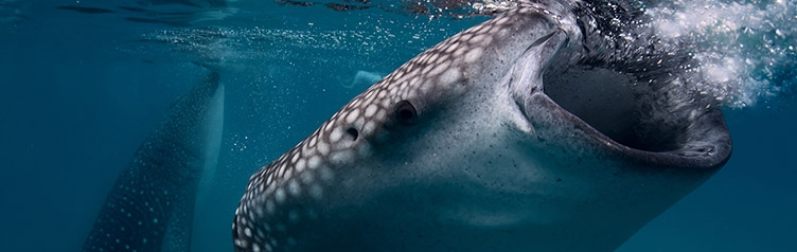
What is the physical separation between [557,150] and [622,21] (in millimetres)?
1321

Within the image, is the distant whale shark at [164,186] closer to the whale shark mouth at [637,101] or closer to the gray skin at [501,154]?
the gray skin at [501,154]

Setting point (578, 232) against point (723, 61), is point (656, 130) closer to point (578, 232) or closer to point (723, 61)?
point (578, 232)

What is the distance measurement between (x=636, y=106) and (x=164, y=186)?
375 inches

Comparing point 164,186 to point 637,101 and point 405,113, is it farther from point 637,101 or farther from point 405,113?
point 637,101

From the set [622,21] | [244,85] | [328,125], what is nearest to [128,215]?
[328,125]

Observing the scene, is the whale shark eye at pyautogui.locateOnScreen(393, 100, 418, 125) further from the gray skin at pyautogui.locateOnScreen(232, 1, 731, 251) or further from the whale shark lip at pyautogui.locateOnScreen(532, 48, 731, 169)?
the whale shark lip at pyautogui.locateOnScreen(532, 48, 731, 169)

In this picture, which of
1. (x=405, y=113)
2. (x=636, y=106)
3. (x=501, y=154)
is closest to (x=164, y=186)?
(x=405, y=113)

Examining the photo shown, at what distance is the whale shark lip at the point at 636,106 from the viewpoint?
2096 mm

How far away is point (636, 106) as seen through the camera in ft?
7.89

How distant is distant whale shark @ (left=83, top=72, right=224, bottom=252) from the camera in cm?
864

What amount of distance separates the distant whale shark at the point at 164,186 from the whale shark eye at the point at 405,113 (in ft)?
26.2

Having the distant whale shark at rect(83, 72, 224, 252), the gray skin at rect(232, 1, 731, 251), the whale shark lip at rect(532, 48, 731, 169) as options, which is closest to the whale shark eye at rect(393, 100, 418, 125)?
the gray skin at rect(232, 1, 731, 251)

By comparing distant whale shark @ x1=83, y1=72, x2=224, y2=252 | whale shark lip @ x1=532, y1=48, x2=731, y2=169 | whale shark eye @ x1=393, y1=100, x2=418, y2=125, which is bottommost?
distant whale shark @ x1=83, y1=72, x2=224, y2=252

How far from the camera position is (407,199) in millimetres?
2004
